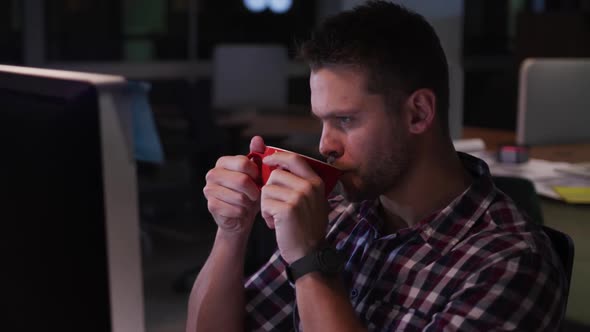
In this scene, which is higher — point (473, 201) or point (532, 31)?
point (532, 31)

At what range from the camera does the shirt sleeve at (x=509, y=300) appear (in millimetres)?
1073

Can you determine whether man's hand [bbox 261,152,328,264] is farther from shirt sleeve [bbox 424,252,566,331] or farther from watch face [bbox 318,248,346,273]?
shirt sleeve [bbox 424,252,566,331]

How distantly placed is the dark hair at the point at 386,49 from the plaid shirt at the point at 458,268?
6.6 inches

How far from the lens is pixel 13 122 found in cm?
73

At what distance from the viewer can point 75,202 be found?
66 centimetres

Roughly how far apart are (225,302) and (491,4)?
620 centimetres

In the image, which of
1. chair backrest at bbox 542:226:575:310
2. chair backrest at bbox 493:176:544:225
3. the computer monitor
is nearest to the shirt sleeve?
chair backrest at bbox 542:226:575:310

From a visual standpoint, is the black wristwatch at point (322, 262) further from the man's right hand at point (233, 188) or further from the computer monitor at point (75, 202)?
the computer monitor at point (75, 202)

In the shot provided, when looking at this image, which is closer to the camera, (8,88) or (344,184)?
(8,88)

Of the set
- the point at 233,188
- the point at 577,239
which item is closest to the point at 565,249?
the point at 233,188

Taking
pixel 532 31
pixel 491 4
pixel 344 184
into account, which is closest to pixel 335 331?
pixel 344 184

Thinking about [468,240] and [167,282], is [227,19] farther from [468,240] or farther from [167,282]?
[468,240]

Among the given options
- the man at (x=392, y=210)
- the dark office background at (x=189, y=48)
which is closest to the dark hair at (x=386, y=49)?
the man at (x=392, y=210)

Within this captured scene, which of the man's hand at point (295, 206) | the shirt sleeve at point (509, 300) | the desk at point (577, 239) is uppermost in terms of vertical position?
the man's hand at point (295, 206)
